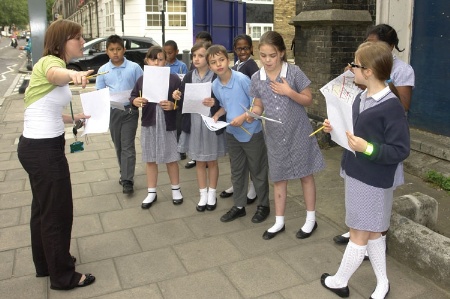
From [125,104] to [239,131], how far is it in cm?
153

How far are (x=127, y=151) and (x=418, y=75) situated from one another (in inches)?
155

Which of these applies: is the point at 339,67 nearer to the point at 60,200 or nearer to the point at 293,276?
the point at 293,276

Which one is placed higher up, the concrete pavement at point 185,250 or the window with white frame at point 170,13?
the window with white frame at point 170,13

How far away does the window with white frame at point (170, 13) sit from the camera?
24.2 m

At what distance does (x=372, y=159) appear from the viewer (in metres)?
2.64

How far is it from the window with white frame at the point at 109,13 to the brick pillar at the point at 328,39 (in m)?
22.5

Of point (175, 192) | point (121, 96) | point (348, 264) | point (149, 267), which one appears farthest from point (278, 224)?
point (121, 96)

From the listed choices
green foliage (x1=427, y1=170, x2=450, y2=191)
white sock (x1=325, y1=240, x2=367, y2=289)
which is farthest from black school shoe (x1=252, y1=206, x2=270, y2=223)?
green foliage (x1=427, y1=170, x2=450, y2=191)

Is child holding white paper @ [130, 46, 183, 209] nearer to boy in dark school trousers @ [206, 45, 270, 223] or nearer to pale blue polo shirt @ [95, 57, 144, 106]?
pale blue polo shirt @ [95, 57, 144, 106]

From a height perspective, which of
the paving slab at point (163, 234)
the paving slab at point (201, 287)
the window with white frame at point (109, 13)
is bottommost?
the paving slab at point (201, 287)

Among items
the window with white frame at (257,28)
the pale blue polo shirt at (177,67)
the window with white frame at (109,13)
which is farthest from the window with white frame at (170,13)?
the pale blue polo shirt at (177,67)

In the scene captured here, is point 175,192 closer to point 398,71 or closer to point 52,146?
point 52,146

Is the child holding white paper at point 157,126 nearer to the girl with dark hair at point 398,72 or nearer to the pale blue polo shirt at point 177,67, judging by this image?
the pale blue polo shirt at point 177,67


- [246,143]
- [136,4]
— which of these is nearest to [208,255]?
[246,143]
